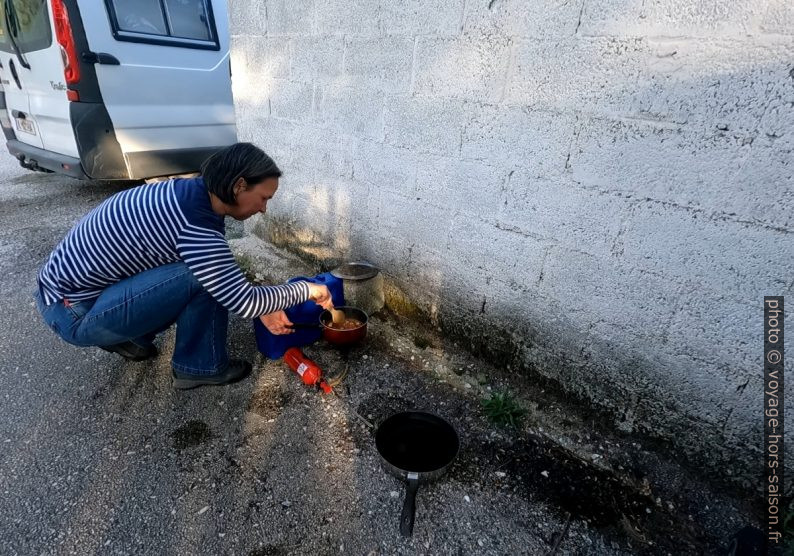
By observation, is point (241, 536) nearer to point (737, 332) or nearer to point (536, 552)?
point (536, 552)

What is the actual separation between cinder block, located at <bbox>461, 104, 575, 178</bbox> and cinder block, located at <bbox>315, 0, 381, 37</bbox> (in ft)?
2.69

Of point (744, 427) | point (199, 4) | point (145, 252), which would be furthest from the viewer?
point (199, 4)

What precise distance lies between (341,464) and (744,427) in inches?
65.4

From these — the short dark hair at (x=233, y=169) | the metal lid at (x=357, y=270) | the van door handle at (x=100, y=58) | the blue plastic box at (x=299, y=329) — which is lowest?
the blue plastic box at (x=299, y=329)

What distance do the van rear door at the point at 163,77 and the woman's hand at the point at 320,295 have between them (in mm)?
3189

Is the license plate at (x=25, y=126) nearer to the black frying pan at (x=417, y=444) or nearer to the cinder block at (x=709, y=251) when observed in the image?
the black frying pan at (x=417, y=444)

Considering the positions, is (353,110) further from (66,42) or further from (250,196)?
(66,42)

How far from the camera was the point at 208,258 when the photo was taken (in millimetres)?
1776

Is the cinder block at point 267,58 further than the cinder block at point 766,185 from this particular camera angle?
Yes

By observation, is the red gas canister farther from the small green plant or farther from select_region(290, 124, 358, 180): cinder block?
select_region(290, 124, 358, 180): cinder block

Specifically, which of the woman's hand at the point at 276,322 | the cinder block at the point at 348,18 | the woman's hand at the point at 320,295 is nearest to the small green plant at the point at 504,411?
the woman's hand at the point at 320,295

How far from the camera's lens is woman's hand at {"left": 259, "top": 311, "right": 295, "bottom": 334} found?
7.07 feet

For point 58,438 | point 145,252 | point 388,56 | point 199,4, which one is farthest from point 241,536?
point 199,4

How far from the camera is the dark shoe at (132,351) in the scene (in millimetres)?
2312
